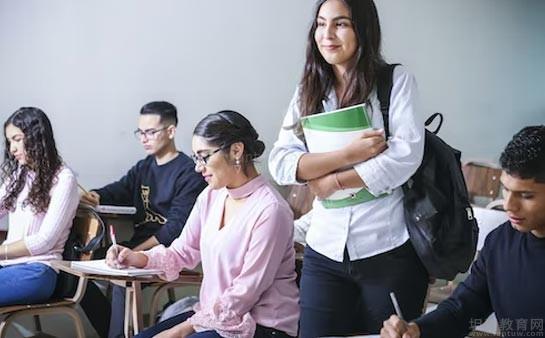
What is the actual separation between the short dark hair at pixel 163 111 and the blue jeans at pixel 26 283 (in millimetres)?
957

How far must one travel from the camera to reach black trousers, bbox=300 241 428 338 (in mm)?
1666

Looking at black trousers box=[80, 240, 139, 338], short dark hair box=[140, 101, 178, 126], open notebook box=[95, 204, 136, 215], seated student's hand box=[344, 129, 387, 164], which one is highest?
seated student's hand box=[344, 129, 387, 164]

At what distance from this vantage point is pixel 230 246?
7.18ft

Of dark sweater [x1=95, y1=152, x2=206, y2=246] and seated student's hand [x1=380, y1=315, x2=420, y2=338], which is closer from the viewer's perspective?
seated student's hand [x1=380, y1=315, x2=420, y2=338]

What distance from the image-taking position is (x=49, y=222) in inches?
119

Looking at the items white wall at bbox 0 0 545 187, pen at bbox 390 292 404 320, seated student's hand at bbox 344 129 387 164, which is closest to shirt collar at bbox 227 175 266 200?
seated student's hand at bbox 344 129 387 164

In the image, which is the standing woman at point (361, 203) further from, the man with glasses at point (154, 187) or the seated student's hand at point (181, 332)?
the man with glasses at point (154, 187)

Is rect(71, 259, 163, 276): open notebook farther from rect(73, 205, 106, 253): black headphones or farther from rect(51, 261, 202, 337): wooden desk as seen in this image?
rect(73, 205, 106, 253): black headphones

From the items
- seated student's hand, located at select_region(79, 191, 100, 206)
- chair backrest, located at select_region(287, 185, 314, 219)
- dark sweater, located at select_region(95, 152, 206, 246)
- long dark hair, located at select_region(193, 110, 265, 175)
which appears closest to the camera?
long dark hair, located at select_region(193, 110, 265, 175)

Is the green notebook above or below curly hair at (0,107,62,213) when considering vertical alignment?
above

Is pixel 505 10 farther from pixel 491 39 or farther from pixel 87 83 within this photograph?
pixel 87 83

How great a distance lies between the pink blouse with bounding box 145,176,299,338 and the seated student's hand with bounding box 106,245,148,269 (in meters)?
0.23

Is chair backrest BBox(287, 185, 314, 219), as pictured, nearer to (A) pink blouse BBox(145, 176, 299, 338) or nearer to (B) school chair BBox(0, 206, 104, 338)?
(B) school chair BBox(0, 206, 104, 338)

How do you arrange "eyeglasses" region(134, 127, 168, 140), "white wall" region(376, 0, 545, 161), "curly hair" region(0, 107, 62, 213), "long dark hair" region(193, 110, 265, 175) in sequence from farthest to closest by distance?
"white wall" region(376, 0, 545, 161) < "eyeglasses" region(134, 127, 168, 140) < "curly hair" region(0, 107, 62, 213) < "long dark hair" region(193, 110, 265, 175)
